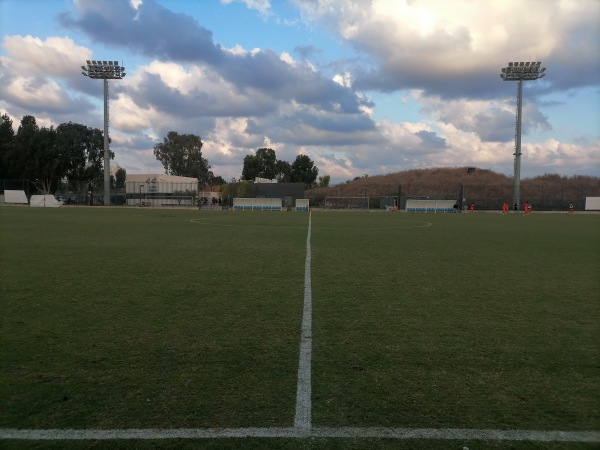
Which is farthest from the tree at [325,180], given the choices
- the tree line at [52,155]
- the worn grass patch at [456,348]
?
the worn grass patch at [456,348]

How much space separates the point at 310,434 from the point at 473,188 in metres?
78.0

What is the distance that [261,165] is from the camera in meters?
111

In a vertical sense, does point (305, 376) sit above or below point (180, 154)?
below

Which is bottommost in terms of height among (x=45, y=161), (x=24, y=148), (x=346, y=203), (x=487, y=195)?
(x=346, y=203)

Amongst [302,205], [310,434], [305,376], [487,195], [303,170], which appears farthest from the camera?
[303,170]

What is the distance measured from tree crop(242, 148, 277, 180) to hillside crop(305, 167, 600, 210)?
24.9 m

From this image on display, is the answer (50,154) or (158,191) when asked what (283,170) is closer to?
(158,191)

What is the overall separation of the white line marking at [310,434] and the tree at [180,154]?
344 feet

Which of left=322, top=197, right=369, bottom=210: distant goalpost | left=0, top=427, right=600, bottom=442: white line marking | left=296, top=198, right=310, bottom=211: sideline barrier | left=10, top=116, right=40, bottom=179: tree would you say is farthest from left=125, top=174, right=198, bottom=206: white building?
left=0, top=427, right=600, bottom=442: white line marking

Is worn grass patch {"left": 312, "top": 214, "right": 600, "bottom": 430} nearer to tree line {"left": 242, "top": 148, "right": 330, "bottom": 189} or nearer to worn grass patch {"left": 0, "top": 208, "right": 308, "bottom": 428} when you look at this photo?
worn grass patch {"left": 0, "top": 208, "right": 308, "bottom": 428}

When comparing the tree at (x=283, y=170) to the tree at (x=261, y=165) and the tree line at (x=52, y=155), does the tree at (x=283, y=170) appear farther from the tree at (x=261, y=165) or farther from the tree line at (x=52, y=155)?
the tree line at (x=52, y=155)

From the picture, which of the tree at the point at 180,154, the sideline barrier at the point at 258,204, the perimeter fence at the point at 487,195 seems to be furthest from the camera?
the tree at the point at 180,154

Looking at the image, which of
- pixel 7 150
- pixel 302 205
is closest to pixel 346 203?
pixel 302 205

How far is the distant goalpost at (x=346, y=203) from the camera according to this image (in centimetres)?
6624
